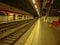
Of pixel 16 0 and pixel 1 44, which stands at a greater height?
pixel 16 0

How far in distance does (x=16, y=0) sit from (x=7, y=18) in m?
13.2

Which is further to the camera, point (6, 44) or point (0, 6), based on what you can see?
point (0, 6)

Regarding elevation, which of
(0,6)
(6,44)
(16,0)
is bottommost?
(6,44)

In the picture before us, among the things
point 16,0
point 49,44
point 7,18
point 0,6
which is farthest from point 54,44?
point 7,18

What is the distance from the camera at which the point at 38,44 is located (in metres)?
5.26

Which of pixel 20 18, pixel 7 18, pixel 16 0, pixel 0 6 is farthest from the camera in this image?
pixel 20 18

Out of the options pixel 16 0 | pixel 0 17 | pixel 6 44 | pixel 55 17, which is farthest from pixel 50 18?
pixel 6 44

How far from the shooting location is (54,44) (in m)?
5.24

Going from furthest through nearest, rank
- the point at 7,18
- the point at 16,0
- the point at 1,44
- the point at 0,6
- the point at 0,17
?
1. the point at 0,17
2. the point at 7,18
3. the point at 16,0
4. the point at 0,6
5. the point at 1,44

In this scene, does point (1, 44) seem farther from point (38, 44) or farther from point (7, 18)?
point (7, 18)

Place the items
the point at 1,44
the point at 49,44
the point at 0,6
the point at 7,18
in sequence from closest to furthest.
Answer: the point at 49,44, the point at 1,44, the point at 0,6, the point at 7,18

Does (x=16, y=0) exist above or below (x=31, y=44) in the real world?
above

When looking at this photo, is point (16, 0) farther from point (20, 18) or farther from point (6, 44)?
point (20, 18)

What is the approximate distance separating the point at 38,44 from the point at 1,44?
69.1 inches
